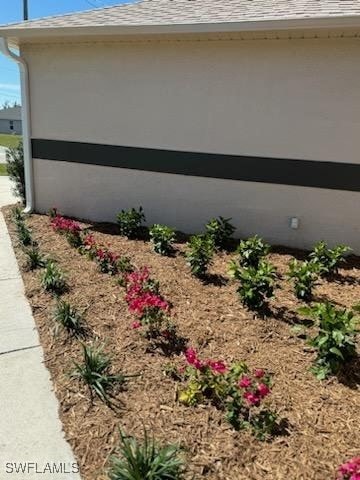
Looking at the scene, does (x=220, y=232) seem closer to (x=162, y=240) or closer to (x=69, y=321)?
(x=162, y=240)

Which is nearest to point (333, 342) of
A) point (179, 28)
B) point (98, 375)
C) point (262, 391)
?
point (262, 391)

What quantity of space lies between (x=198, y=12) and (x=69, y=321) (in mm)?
4726

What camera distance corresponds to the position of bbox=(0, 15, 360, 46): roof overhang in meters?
4.45

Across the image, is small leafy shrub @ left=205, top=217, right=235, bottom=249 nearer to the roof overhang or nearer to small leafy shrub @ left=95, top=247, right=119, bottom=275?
small leafy shrub @ left=95, top=247, right=119, bottom=275

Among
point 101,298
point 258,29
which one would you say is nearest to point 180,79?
point 258,29

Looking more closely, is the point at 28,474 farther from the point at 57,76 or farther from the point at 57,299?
the point at 57,76

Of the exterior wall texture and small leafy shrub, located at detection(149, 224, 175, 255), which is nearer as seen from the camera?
small leafy shrub, located at detection(149, 224, 175, 255)

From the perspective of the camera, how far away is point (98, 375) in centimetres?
257

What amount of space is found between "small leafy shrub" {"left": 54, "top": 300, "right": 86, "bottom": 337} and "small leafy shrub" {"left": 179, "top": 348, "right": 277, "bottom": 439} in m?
1.06

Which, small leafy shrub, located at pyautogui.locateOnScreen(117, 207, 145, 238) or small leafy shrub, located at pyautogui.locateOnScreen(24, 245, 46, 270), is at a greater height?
small leafy shrub, located at pyautogui.locateOnScreen(117, 207, 145, 238)

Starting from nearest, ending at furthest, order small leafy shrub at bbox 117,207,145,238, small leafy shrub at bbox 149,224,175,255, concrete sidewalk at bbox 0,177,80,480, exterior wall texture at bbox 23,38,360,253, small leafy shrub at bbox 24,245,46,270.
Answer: concrete sidewalk at bbox 0,177,80,480 < small leafy shrub at bbox 24,245,46,270 < small leafy shrub at bbox 149,224,175,255 < exterior wall texture at bbox 23,38,360,253 < small leafy shrub at bbox 117,207,145,238

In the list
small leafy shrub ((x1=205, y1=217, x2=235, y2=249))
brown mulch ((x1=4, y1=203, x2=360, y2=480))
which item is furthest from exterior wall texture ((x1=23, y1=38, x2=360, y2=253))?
brown mulch ((x1=4, y1=203, x2=360, y2=480))

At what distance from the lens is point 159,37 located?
5.47 m

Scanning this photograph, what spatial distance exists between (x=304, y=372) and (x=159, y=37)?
476 cm
